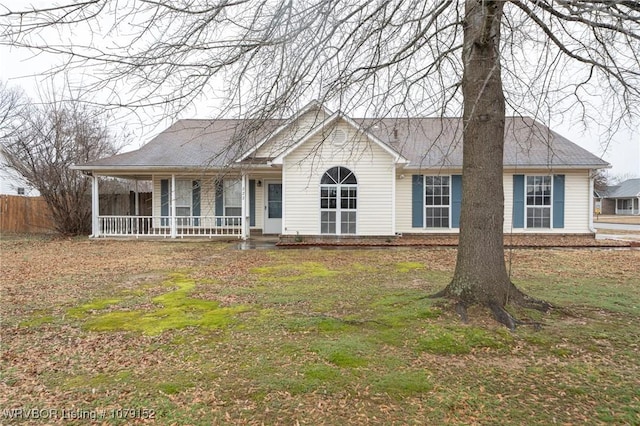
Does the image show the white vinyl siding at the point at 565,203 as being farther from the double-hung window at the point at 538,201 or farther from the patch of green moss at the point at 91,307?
the patch of green moss at the point at 91,307

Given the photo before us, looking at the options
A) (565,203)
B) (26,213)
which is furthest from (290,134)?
(26,213)

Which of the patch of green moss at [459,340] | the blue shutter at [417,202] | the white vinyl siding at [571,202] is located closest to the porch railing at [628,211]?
the white vinyl siding at [571,202]

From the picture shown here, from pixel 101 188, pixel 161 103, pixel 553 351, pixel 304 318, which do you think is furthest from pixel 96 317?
pixel 101 188

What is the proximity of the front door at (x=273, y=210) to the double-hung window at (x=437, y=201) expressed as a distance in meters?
6.30

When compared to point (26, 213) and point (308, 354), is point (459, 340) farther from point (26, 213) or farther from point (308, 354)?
point (26, 213)

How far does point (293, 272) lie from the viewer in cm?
897

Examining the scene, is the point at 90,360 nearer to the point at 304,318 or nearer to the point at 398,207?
the point at 304,318

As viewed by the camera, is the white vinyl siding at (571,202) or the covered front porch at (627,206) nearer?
the white vinyl siding at (571,202)

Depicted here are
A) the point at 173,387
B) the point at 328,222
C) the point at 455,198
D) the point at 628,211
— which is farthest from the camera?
the point at 628,211

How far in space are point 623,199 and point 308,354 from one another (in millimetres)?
70104

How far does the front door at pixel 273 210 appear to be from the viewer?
1697cm

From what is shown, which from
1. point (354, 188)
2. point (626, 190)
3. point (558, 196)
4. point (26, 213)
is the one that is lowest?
point (26, 213)

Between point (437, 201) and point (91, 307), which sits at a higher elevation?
point (437, 201)

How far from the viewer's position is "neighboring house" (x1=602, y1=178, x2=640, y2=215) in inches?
2121
